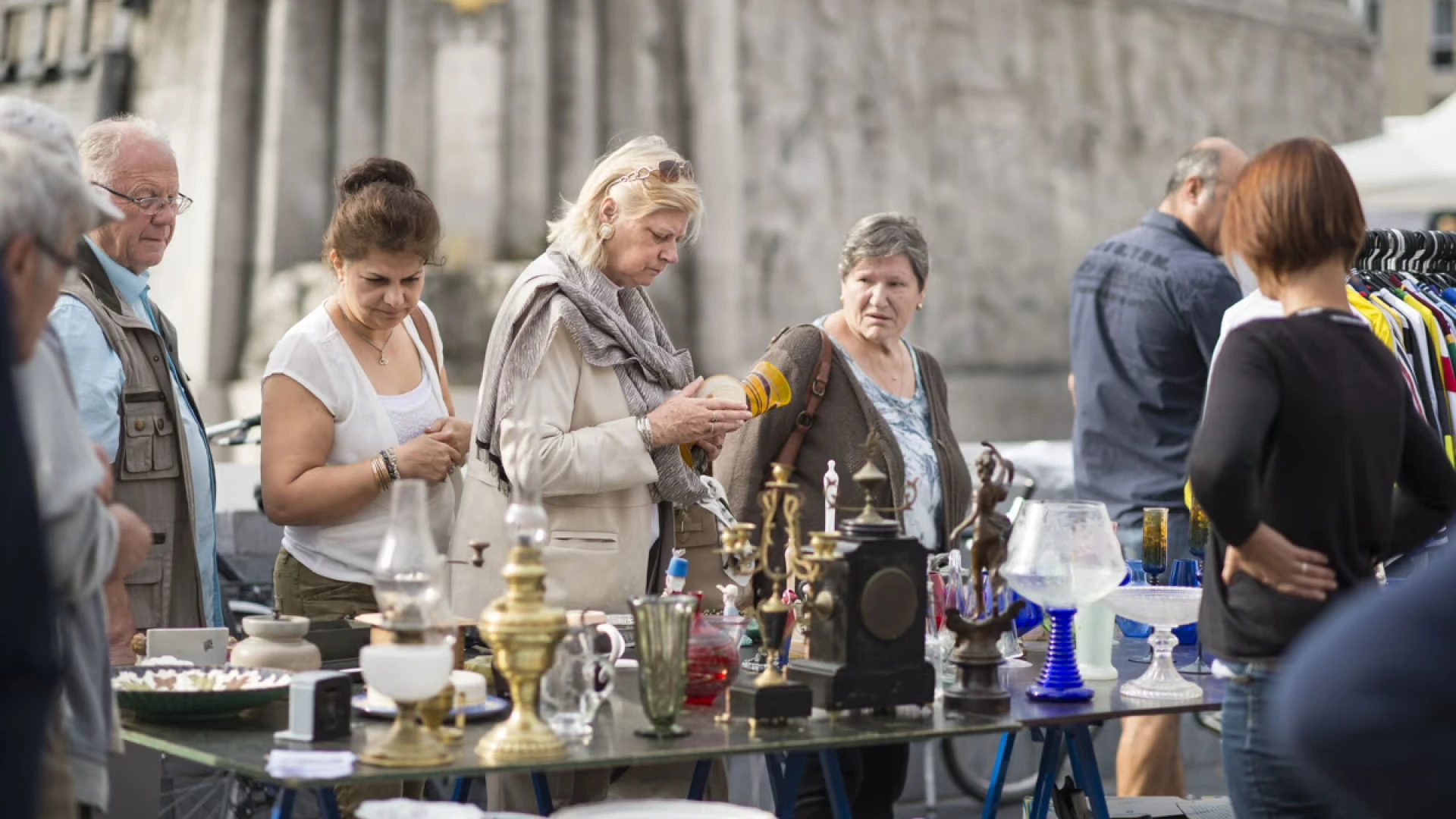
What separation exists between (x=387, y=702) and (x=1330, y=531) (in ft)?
4.85

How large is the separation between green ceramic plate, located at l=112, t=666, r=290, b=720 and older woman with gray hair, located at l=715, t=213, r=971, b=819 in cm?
176

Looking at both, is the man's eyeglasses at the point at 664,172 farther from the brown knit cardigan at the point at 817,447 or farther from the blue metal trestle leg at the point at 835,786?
the blue metal trestle leg at the point at 835,786

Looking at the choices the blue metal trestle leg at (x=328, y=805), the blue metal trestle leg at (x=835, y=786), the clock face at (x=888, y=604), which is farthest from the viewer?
the blue metal trestle leg at (x=835, y=786)

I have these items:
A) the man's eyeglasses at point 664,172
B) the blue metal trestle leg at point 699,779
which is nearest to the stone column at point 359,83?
the man's eyeglasses at point 664,172

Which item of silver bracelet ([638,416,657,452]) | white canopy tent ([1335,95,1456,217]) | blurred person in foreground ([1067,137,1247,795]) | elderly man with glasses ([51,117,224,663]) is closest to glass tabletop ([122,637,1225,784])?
silver bracelet ([638,416,657,452])

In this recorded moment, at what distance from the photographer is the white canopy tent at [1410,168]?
8352 mm

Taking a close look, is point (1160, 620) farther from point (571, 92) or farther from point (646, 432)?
point (571, 92)

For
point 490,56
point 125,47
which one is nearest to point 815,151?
point 490,56

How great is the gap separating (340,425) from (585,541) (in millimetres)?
605

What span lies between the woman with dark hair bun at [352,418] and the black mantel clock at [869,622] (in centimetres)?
122

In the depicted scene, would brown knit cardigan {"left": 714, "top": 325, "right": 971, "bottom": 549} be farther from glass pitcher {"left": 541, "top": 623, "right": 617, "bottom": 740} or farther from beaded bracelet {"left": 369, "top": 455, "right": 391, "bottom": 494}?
glass pitcher {"left": 541, "top": 623, "right": 617, "bottom": 740}

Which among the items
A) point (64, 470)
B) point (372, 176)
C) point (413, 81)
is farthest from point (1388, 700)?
point (413, 81)

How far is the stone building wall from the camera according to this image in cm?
952

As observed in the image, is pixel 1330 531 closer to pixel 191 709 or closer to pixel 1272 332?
pixel 1272 332
